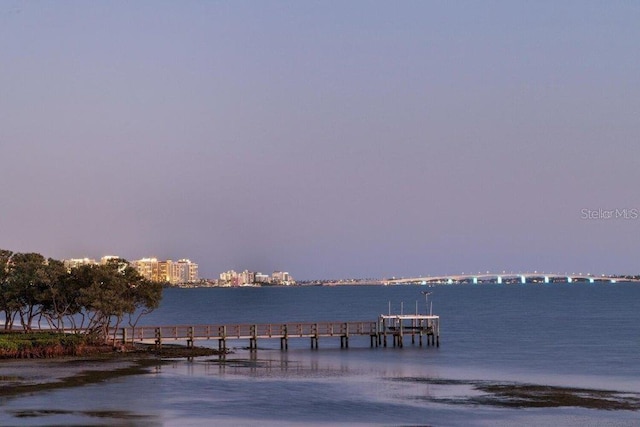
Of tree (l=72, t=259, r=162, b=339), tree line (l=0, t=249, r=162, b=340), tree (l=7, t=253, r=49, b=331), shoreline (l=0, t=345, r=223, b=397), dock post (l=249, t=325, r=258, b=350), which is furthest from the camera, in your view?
dock post (l=249, t=325, r=258, b=350)

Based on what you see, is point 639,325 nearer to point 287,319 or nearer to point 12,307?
point 287,319

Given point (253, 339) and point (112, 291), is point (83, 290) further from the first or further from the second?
point (253, 339)

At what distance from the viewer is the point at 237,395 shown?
161 ft

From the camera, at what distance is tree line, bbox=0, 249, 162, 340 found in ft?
227

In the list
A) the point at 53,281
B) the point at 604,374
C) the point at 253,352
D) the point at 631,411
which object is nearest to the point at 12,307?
the point at 53,281

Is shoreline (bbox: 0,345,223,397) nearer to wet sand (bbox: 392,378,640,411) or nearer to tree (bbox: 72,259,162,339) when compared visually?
tree (bbox: 72,259,162,339)

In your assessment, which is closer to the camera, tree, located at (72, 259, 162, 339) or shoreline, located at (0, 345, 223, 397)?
shoreline, located at (0, 345, 223, 397)

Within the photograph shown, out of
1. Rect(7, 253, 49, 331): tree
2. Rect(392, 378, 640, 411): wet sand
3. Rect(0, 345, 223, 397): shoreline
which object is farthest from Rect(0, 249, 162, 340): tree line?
Rect(392, 378, 640, 411): wet sand

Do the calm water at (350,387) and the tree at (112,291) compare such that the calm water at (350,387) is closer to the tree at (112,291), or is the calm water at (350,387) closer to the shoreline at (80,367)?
the shoreline at (80,367)

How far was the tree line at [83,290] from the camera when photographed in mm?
69188

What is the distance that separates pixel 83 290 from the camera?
2712 inches

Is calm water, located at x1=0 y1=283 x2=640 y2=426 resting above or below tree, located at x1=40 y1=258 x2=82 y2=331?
below

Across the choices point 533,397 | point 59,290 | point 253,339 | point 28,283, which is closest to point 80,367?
point 59,290

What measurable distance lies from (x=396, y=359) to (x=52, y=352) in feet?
79.9
